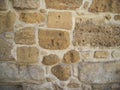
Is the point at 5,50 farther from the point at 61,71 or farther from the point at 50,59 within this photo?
the point at 61,71

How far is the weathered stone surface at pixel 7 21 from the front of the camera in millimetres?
2150

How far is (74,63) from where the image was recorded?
7.34 feet

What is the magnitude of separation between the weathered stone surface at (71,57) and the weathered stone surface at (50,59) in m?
0.08

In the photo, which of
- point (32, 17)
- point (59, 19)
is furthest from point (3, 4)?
point (59, 19)

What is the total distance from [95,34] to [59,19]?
1.29ft

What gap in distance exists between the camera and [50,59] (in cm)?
220

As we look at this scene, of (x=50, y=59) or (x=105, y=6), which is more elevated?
(x=105, y=6)

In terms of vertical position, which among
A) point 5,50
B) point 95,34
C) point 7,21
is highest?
point 7,21

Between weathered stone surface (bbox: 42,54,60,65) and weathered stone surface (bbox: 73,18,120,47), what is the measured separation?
0.79ft

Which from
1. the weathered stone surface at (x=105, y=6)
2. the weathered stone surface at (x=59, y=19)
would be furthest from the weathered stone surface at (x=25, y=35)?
the weathered stone surface at (x=105, y=6)

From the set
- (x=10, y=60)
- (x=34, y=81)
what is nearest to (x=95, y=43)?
(x=34, y=81)

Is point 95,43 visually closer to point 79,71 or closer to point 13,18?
point 79,71

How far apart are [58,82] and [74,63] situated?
Result: 10.0 inches

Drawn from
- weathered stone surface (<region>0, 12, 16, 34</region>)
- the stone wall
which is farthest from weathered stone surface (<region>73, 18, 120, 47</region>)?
weathered stone surface (<region>0, 12, 16, 34</region>)
